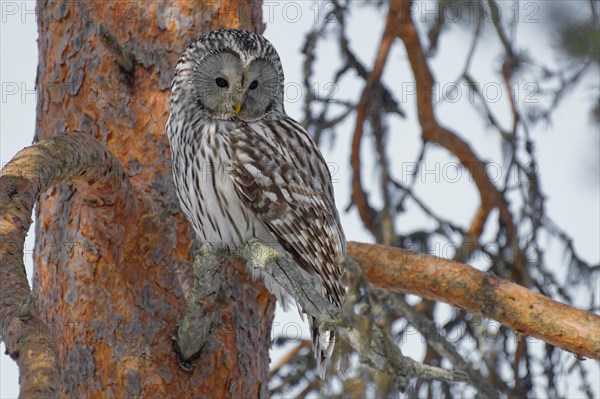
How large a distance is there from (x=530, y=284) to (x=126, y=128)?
2.18m

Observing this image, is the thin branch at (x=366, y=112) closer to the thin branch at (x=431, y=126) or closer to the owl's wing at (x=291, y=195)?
the thin branch at (x=431, y=126)

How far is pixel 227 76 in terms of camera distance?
4.26 meters

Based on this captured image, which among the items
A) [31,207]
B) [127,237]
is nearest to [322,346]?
[127,237]

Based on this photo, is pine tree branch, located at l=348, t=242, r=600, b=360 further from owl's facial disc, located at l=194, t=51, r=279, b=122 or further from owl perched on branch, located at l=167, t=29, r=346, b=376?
owl's facial disc, located at l=194, t=51, r=279, b=122

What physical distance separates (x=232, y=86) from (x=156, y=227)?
29.0 inches

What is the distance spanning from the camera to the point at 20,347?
2.30 m

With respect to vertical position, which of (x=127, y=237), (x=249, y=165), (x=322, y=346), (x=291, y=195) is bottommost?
(x=322, y=346)

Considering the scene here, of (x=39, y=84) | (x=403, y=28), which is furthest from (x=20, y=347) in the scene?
(x=403, y=28)

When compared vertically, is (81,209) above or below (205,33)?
below

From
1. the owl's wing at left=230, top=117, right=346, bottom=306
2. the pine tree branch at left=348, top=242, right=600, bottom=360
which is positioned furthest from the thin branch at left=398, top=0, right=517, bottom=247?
the owl's wing at left=230, top=117, right=346, bottom=306

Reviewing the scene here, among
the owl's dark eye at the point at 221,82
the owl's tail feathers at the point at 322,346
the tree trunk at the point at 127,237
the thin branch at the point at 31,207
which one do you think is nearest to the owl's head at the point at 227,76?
the owl's dark eye at the point at 221,82

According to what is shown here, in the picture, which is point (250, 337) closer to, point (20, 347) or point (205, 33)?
point (205, 33)

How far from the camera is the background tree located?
3.71 meters

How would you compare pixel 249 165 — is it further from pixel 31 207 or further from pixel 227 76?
pixel 31 207
